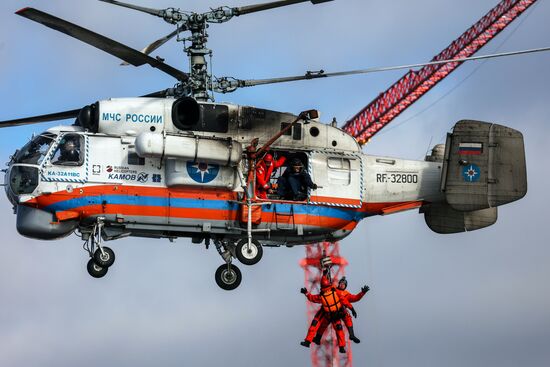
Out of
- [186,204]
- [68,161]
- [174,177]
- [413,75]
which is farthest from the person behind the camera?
[413,75]

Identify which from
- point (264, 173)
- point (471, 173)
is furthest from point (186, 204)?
point (471, 173)

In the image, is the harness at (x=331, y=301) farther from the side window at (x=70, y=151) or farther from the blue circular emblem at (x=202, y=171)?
the side window at (x=70, y=151)

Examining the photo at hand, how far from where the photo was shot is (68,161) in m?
25.9

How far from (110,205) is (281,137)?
3849 mm

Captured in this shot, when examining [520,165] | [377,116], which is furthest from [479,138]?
[377,116]

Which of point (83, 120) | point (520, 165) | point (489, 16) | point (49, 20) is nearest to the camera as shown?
point (49, 20)

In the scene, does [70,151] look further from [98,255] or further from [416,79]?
[416,79]

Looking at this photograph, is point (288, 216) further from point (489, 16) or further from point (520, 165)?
point (489, 16)

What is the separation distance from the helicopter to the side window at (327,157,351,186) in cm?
2

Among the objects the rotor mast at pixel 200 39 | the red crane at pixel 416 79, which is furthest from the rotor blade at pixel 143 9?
the red crane at pixel 416 79

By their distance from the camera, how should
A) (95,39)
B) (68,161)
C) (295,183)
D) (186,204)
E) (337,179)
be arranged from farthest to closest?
(337,179) < (295,183) < (186,204) < (68,161) < (95,39)

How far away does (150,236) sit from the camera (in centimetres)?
2705

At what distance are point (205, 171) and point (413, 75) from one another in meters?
32.8

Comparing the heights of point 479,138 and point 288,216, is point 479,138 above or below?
above
